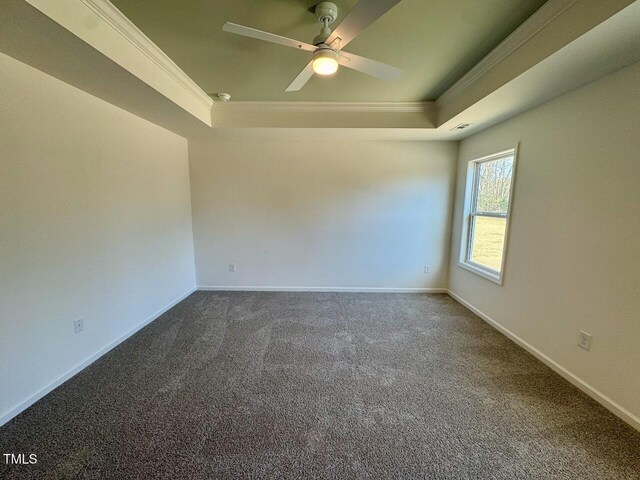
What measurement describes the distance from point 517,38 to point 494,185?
1.68 m

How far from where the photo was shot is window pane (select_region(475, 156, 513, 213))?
2811mm

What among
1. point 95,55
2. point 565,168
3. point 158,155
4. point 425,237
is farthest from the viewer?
point 425,237

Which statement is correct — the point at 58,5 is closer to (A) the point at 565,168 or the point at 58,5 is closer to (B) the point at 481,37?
(B) the point at 481,37

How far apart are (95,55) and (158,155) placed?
158 cm

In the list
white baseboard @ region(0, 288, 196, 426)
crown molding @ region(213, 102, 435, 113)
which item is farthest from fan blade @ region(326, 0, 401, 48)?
white baseboard @ region(0, 288, 196, 426)

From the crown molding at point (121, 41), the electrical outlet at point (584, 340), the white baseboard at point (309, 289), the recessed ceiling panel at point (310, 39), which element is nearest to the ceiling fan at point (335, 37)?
the recessed ceiling panel at point (310, 39)

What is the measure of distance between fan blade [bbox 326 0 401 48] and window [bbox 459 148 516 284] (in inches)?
83.7

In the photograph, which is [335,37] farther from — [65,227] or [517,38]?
[65,227]

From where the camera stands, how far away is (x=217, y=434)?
1.50 meters

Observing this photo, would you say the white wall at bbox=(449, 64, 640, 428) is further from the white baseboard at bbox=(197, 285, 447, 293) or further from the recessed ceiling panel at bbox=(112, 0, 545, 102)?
the white baseboard at bbox=(197, 285, 447, 293)

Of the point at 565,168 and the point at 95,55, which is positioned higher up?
the point at 95,55

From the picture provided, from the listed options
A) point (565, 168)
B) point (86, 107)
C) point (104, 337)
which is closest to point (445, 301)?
point (565, 168)

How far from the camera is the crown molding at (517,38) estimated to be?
1455 millimetres

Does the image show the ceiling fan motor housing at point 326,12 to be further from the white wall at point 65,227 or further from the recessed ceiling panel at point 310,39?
the white wall at point 65,227
